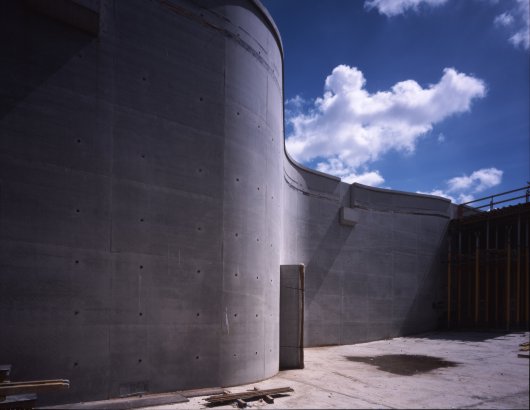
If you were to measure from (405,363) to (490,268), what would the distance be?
36.5 feet

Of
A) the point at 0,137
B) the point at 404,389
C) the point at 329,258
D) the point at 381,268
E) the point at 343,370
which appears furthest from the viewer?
the point at 381,268

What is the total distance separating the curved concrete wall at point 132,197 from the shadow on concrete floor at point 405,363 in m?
4.00

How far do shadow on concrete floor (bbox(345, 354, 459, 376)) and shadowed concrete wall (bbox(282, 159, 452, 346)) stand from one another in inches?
139

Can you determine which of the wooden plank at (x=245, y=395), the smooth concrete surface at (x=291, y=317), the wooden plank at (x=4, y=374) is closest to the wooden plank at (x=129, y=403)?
the wooden plank at (x=245, y=395)

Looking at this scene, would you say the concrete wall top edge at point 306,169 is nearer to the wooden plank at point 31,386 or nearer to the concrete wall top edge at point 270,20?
the concrete wall top edge at point 270,20

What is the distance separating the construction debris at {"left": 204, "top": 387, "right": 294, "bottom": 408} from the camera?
822cm

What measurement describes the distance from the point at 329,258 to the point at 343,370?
736cm

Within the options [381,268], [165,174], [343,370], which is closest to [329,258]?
[381,268]

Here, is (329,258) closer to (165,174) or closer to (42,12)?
(165,174)

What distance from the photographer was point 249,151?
11211 mm

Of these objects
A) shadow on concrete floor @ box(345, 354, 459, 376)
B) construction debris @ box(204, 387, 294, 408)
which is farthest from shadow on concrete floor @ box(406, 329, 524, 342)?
construction debris @ box(204, 387, 294, 408)

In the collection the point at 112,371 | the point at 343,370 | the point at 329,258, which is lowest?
the point at 343,370

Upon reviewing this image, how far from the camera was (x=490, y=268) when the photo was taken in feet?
72.1

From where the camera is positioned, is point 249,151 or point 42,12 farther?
point 249,151
